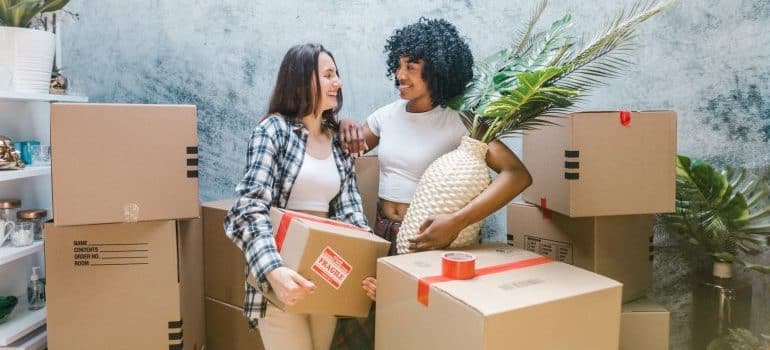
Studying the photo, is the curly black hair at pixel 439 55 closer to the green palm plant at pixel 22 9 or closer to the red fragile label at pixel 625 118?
the red fragile label at pixel 625 118

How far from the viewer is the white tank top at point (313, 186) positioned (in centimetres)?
173

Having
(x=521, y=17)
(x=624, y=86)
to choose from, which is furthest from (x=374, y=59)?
(x=624, y=86)

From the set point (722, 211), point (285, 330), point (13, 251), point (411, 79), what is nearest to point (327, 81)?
point (411, 79)

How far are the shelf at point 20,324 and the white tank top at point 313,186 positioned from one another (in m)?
1.04

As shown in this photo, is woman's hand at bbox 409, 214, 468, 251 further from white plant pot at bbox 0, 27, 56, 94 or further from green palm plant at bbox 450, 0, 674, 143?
white plant pot at bbox 0, 27, 56, 94

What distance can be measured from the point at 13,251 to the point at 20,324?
0.26 metres

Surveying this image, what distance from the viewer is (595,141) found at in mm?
1748

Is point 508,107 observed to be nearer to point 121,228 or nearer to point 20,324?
point 121,228

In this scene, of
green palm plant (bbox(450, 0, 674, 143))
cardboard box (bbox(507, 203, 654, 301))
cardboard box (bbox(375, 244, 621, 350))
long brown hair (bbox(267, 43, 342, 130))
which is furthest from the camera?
cardboard box (bbox(507, 203, 654, 301))

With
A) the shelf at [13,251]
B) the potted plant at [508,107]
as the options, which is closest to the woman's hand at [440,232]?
the potted plant at [508,107]

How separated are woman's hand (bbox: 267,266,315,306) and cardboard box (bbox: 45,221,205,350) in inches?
22.1

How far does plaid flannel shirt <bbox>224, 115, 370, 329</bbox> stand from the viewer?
151 cm

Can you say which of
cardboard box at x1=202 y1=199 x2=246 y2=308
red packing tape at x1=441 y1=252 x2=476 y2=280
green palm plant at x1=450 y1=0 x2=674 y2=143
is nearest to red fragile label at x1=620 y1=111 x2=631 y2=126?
green palm plant at x1=450 y1=0 x2=674 y2=143

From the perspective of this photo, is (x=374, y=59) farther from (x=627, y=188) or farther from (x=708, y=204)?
(x=708, y=204)
